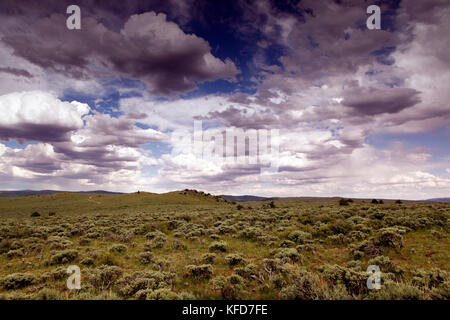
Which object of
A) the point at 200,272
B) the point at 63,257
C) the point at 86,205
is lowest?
the point at 86,205

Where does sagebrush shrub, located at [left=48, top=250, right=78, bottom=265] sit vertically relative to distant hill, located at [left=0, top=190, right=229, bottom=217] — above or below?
above

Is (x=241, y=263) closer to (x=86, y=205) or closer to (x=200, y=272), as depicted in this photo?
(x=200, y=272)

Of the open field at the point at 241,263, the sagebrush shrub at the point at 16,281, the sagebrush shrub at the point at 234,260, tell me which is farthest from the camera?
the sagebrush shrub at the point at 234,260

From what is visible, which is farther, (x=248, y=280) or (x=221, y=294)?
(x=248, y=280)

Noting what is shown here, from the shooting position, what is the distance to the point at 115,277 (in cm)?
968

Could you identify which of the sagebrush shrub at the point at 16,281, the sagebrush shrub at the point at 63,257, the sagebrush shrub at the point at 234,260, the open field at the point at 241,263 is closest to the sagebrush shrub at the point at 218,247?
the open field at the point at 241,263

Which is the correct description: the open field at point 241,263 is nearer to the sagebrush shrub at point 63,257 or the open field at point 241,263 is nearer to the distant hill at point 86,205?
the sagebrush shrub at point 63,257

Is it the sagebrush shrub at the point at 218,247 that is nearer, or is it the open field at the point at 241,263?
the open field at the point at 241,263

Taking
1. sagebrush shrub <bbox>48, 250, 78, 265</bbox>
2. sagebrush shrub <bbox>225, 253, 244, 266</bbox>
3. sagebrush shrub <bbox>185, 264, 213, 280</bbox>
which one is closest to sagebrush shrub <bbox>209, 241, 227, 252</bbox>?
sagebrush shrub <bbox>225, 253, 244, 266</bbox>

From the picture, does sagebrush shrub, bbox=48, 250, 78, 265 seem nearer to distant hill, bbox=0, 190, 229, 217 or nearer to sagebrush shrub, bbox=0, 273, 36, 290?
sagebrush shrub, bbox=0, 273, 36, 290

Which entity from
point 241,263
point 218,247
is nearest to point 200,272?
point 241,263
